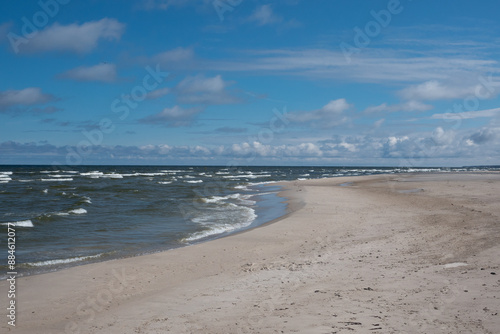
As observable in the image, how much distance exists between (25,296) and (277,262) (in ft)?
17.4

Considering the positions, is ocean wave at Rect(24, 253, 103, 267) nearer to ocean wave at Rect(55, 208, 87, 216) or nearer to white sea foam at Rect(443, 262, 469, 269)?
white sea foam at Rect(443, 262, 469, 269)

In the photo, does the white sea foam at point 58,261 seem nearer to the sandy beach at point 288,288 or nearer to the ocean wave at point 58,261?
the ocean wave at point 58,261

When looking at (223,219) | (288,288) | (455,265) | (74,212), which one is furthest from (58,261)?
(74,212)

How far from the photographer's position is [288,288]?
7.57m

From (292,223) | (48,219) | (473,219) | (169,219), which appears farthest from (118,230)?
(473,219)

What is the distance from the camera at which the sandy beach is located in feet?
19.3

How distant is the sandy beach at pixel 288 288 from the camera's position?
19.3ft

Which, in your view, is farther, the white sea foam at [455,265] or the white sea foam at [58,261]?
the white sea foam at [58,261]

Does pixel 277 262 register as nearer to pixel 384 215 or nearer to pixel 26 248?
pixel 26 248

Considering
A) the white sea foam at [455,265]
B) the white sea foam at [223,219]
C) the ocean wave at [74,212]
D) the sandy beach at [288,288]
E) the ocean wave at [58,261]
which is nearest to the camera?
the sandy beach at [288,288]

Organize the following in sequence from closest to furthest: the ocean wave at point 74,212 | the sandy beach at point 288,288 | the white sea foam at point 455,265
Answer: the sandy beach at point 288,288
the white sea foam at point 455,265
the ocean wave at point 74,212

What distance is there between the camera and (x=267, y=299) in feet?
23.0

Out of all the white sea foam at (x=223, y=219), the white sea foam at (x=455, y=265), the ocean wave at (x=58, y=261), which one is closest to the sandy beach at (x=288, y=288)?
the white sea foam at (x=455, y=265)

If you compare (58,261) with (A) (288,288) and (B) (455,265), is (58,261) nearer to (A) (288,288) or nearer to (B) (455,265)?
(A) (288,288)
